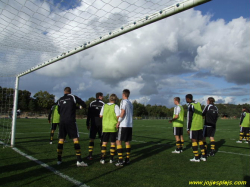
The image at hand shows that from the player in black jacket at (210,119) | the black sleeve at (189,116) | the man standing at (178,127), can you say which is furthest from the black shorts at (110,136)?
the player in black jacket at (210,119)

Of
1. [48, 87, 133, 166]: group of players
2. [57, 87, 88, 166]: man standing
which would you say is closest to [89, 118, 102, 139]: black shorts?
[48, 87, 133, 166]: group of players

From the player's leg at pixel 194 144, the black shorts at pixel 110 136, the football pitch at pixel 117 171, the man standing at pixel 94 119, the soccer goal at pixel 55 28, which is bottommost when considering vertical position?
the football pitch at pixel 117 171

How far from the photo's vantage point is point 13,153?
254 inches

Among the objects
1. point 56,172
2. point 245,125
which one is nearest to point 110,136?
point 56,172

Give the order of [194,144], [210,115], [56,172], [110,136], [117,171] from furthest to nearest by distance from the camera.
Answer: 1. [210,115]
2. [194,144]
3. [110,136]
4. [117,171]
5. [56,172]

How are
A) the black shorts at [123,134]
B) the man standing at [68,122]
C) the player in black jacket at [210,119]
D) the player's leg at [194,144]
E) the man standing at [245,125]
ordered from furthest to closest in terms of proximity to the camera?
the man standing at [245,125] < the player in black jacket at [210,119] < the player's leg at [194,144] < the black shorts at [123,134] < the man standing at [68,122]

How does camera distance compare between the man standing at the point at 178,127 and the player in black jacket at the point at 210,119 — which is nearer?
the player in black jacket at the point at 210,119

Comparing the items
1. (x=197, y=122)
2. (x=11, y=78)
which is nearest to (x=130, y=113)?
(x=197, y=122)

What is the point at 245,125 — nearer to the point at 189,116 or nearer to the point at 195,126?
the point at 195,126

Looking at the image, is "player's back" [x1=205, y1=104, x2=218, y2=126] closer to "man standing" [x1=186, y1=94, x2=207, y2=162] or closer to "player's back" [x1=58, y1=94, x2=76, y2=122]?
"man standing" [x1=186, y1=94, x2=207, y2=162]

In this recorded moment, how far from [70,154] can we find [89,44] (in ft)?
11.6

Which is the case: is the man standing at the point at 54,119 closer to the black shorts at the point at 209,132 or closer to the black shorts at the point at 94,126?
the black shorts at the point at 94,126

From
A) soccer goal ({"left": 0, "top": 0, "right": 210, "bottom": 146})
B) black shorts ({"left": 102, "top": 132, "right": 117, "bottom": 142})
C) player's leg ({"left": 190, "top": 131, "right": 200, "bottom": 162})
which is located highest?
soccer goal ({"left": 0, "top": 0, "right": 210, "bottom": 146})

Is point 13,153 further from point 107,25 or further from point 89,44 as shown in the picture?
point 107,25
